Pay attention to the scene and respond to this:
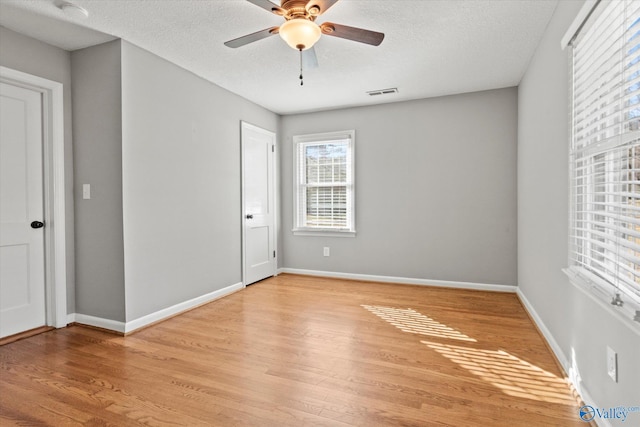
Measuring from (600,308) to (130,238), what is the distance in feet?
10.9

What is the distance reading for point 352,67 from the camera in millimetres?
3523

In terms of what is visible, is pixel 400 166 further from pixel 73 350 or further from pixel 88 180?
pixel 73 350

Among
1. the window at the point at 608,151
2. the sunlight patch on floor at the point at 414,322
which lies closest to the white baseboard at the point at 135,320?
the sunlight patch on floor at the point at 414,322

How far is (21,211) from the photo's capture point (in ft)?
9.52

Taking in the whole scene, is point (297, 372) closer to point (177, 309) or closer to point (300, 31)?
point (177, 309)

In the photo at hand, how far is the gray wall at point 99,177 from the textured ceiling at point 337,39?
23cm

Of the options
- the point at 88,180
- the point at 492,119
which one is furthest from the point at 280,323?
the point at 492,119

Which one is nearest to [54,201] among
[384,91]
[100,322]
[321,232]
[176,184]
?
[176,184]

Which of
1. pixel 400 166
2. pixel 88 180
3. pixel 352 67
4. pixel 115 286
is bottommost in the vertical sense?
pixel 115 286

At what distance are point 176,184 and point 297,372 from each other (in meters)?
2.23

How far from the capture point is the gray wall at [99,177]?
296 cm

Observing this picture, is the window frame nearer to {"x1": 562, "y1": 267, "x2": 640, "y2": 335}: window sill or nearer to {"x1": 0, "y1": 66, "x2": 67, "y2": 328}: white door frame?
{"x1": 562, "y1": 267, "x2": 640, "y2": 335}: window sill

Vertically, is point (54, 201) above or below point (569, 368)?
above

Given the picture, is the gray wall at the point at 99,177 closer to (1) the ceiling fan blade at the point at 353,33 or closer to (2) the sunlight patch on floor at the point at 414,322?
(1) the ceiling fan blade at the point at 353,33
